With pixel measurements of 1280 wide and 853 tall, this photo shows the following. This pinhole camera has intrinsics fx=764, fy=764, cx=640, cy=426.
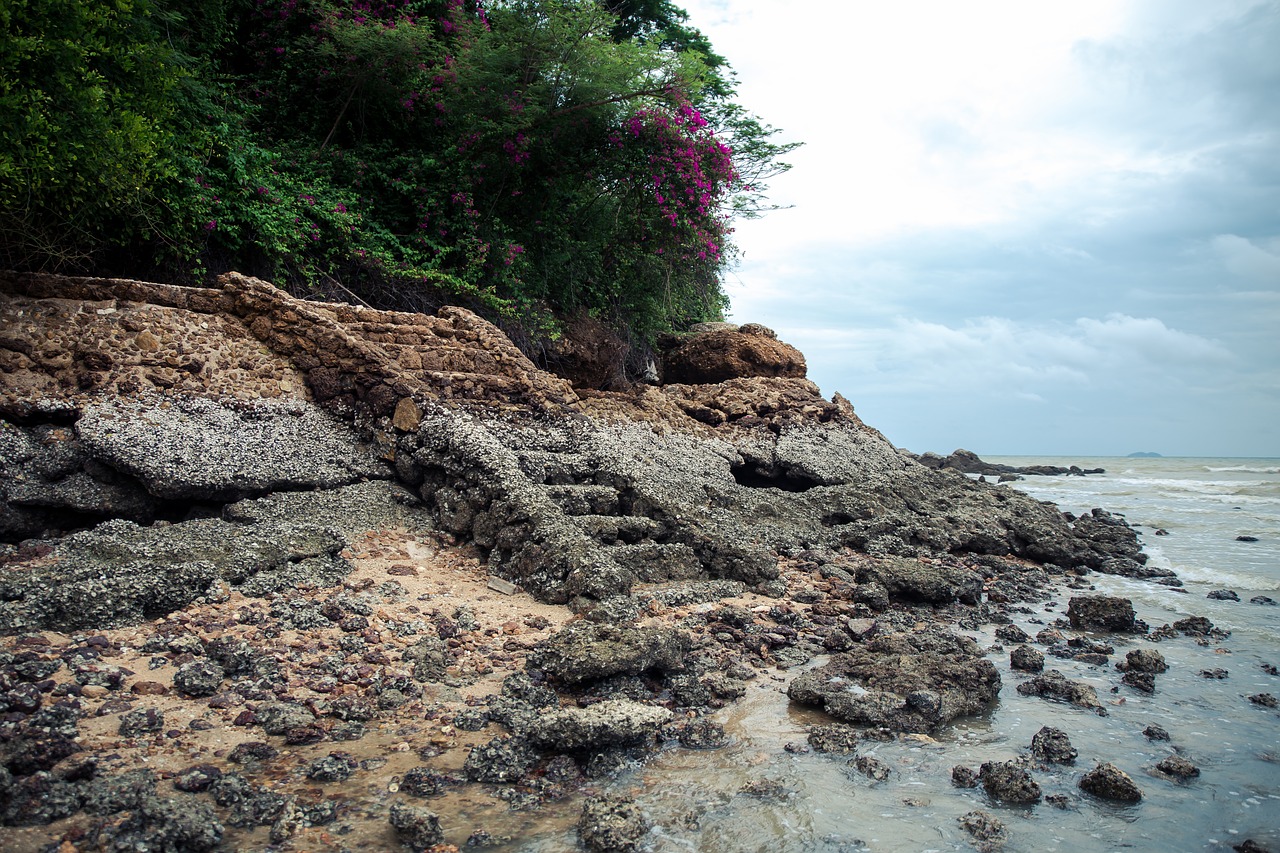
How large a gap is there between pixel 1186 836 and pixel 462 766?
3.58 metres

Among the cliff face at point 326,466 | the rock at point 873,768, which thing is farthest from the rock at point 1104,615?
the rock at point 873,768

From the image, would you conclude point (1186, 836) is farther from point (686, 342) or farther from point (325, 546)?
point (686, 342)

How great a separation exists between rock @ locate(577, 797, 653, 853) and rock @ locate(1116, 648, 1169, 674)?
466 centimetres

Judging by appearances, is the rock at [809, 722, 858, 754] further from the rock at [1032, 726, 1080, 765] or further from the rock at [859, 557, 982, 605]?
the rock at [859, 557, 982, 605]

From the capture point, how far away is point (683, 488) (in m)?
9.80

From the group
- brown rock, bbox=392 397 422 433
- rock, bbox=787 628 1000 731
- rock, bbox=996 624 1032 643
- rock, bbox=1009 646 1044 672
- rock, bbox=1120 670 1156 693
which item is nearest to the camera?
rock, bbox=787 628 1000 731

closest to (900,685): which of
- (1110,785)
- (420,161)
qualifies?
(1110,785)

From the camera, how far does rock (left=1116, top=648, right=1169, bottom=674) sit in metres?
6.08

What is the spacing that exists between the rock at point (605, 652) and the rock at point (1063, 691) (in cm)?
258

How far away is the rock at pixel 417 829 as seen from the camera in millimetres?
3268

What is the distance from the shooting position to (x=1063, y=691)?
5.47m

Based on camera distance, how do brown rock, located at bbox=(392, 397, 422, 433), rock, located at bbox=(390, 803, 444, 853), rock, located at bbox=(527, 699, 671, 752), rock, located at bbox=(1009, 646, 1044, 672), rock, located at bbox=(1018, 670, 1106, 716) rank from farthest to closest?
brown rock, located at bbox=(392, 397, 422, 433) → rock, located at bbox=(1009, 646, 1044, 672) → rock, located at bbox=(1018, 670, 1106, 716) → rock, located at bbox=(527, 699, 671, 752) → rock, located at bbox=(390, 803, 444, 853)

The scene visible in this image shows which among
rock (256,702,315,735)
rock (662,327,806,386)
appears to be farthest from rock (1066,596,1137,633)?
rock (662,327,806,386)

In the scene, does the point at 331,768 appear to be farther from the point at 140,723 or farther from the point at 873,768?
the point at 873,768
